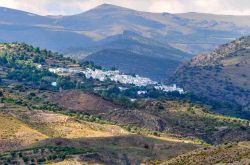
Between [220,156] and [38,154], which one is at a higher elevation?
[220,156]

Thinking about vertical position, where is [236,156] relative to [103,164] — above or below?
above

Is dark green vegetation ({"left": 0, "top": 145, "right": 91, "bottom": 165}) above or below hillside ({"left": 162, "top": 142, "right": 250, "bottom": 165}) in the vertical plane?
below

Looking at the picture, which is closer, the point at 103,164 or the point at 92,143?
the point at 103,164

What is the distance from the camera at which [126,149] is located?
552 feet

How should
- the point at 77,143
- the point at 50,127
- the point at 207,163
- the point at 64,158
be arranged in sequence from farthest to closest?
the point at 50,127, the point at 77,143, the point at 64,158, the point at 207,163

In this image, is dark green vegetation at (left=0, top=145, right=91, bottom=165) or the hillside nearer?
the hillside

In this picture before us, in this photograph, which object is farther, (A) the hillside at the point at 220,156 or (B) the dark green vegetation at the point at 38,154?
(B) the dark green vegetation at the point at 38,154

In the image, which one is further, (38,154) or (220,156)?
(38,154)

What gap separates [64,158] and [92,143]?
52.8 ft

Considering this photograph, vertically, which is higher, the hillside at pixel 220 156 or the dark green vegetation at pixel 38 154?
the hillside at pixel 220 156

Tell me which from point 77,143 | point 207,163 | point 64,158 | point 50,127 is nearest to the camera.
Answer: point 207,163

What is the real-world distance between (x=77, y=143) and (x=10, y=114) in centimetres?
2915

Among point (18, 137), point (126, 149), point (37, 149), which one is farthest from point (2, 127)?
point (126, 149)

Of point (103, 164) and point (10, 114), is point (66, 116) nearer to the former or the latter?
point (10, 114)
